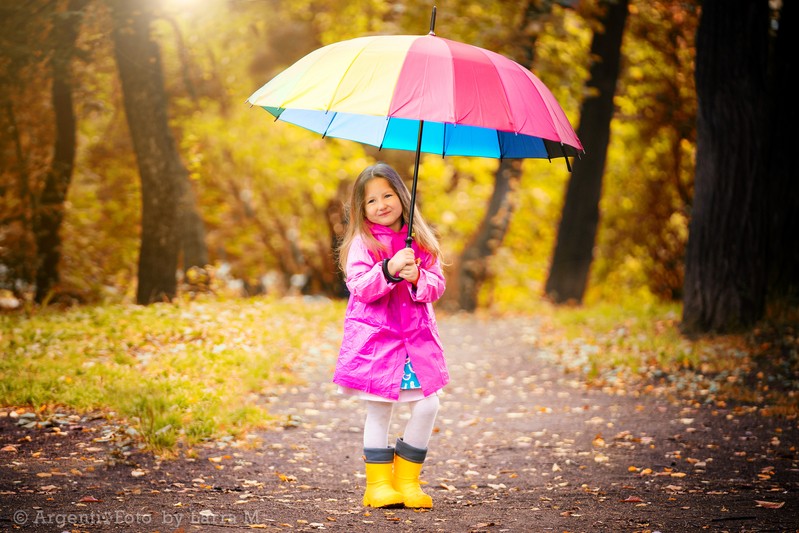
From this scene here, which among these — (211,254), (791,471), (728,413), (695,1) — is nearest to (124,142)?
(211,254)

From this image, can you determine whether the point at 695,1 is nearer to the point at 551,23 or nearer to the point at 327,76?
the point at 551,23

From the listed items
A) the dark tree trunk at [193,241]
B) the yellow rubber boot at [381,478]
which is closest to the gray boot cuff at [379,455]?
the yellow rubber boot at [381,478]

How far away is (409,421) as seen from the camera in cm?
435

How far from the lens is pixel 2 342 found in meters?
7.17

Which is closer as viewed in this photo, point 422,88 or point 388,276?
point 422,88

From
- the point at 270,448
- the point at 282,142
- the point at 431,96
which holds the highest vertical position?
the point at 282,142

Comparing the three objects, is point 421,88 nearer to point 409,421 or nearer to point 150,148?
point 409,421

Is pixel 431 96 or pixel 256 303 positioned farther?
pixel 256 303

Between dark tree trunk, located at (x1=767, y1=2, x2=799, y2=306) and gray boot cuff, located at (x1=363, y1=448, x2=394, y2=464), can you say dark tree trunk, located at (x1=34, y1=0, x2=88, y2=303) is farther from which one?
dark tree trunk, located at (x1=767, y1=2, x2=799, y2=306)

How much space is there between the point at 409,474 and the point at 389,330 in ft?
2.73

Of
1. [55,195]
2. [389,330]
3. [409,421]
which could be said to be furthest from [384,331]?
[55,195]

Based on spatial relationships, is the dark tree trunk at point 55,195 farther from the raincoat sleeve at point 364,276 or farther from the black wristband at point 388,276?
the black wristband at point 388,276

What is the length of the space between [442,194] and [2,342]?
1296cm

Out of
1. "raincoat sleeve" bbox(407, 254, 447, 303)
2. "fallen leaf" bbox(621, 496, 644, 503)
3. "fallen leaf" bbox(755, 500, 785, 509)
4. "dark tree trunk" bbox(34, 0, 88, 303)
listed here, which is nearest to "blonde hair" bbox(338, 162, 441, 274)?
"raincoat sleeve" bbox(407, 254, 447, 303)
